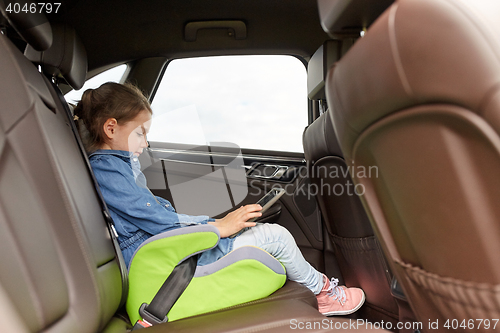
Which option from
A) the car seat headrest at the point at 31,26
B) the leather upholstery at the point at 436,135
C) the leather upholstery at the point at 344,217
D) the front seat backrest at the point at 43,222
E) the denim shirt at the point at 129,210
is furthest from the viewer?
the leather upholstery at the point at 344,217

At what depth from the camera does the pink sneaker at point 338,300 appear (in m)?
1.16

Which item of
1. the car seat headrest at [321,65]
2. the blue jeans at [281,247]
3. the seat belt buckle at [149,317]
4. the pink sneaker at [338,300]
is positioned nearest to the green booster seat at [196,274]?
the seat belt buckle at [149,317]

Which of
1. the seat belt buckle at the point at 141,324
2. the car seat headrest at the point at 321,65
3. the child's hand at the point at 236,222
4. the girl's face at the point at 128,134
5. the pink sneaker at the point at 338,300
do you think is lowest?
the pink sneaker at the point at 338,300

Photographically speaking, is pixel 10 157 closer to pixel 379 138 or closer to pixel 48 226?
pixel 48 226

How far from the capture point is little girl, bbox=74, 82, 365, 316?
1.00m

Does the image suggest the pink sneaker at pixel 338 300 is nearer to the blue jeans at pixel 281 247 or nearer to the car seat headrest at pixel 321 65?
the blue jeans at pixel 281 247

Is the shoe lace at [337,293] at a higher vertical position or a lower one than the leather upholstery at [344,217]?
lower

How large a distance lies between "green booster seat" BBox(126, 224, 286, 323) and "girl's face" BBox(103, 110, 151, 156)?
0.36 meters

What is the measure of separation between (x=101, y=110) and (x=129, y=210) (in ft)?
1.14

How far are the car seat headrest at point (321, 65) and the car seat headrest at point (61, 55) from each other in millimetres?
757

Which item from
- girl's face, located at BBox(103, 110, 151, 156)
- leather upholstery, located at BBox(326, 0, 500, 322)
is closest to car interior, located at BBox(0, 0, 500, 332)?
leather upholstery, located at BBox(326, 0, 500, 322)

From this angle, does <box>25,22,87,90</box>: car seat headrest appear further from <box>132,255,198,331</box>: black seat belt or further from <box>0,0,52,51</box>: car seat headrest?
<box>132,255,198,331</box>: black seat belt

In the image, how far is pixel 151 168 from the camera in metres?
1.83

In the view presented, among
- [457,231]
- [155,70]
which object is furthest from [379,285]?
[155,70]
